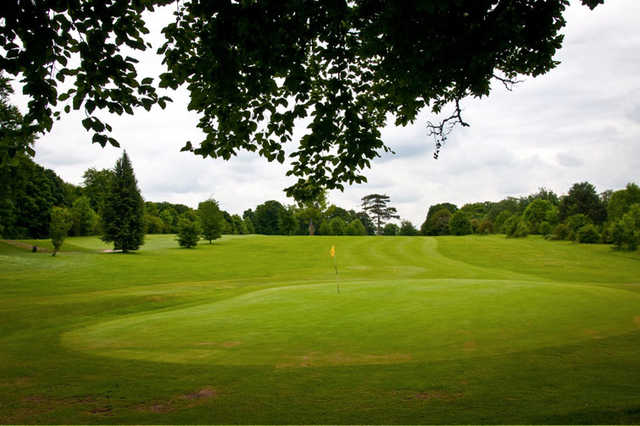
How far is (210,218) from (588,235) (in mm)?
59785

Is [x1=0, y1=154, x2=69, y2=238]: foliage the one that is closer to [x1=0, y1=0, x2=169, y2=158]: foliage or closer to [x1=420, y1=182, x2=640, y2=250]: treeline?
[x1=0, y1=0, x2=169, y2=158]: foliage

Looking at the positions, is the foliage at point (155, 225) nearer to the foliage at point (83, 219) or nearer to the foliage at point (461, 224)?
the foliage at point (83, 219)

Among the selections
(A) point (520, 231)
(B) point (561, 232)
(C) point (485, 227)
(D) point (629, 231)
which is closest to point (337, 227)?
(C) point (485, 227)

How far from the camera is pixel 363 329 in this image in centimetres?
862

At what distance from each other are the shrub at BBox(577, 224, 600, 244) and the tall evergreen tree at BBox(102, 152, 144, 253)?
64178 millimetres

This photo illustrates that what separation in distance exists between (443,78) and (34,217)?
246ft

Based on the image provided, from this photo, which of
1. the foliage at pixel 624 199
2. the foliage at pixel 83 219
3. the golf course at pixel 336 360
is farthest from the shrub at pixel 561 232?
the foliage at pixel 83 219

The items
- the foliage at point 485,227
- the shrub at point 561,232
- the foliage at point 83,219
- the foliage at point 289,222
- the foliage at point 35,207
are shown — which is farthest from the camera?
the foliage at point 289,222

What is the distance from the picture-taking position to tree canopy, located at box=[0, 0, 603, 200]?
17.9ft

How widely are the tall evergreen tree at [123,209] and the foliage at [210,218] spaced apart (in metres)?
13.3

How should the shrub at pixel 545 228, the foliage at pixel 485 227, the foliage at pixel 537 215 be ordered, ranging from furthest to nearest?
the foliage at pixel 485 227, the foliage at pixel 537 215, the shrub at pixel 545 228

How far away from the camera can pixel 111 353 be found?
7.29m

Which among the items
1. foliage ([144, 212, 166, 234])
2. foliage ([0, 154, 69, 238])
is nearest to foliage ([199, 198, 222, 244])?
foliage ([0, 154, 69, 238])

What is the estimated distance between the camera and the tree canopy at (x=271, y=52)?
5441 millimetres
